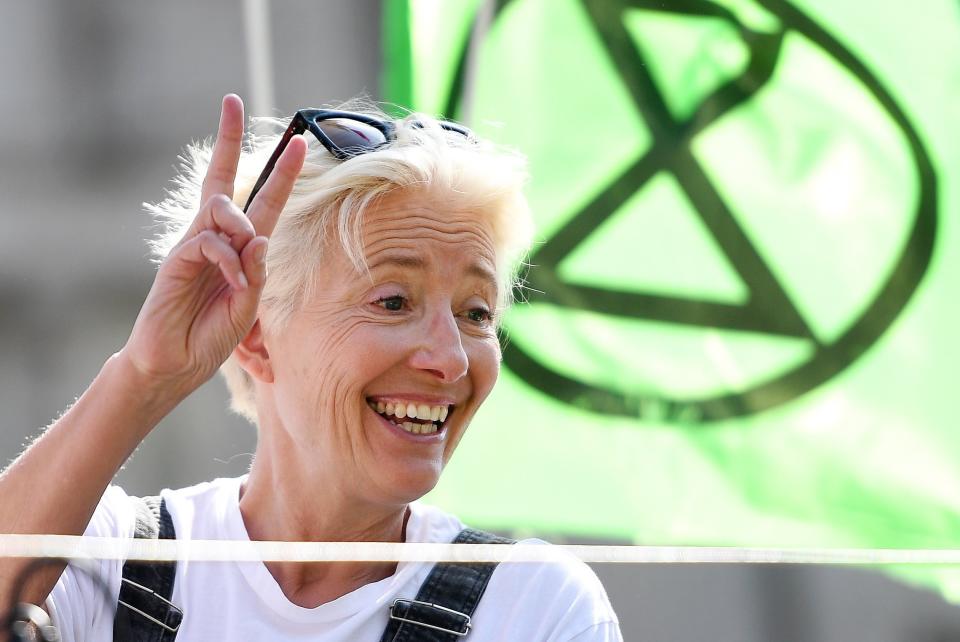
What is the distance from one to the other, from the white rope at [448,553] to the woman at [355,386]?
0.02 meters

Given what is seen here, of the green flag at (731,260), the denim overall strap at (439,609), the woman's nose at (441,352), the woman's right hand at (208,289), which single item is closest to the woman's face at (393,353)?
the woman's nose at (441,352)

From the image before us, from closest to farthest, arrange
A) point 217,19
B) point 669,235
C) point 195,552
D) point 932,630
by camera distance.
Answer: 1. point 195,552
2. point 217,19
3. point 932,630
4. point 669,235

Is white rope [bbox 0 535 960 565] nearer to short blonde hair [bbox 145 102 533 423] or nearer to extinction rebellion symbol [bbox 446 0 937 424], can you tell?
short blonde hair [bbox 145 102 533 423]

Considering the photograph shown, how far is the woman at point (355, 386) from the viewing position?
1.19m

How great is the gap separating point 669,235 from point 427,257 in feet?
2.74

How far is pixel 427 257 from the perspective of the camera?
1.29m

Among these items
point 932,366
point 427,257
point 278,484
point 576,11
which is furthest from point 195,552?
point 932,366

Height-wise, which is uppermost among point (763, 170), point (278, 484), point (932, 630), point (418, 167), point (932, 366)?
point (763, 170)

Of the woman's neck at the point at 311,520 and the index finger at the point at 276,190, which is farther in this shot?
the woman's neck at the point at 311,520

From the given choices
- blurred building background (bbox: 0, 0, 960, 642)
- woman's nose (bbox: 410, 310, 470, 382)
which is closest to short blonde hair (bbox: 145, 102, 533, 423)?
woman's nose (bbox: 410, 310, 470, 382)

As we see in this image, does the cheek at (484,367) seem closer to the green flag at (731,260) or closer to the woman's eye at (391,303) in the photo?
the woman's eye at (391,303)

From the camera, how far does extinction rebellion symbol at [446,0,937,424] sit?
6.44 ft

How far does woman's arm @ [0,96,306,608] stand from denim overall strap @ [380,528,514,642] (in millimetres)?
357

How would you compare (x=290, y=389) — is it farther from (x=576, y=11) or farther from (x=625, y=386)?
(x=576, y=11)
